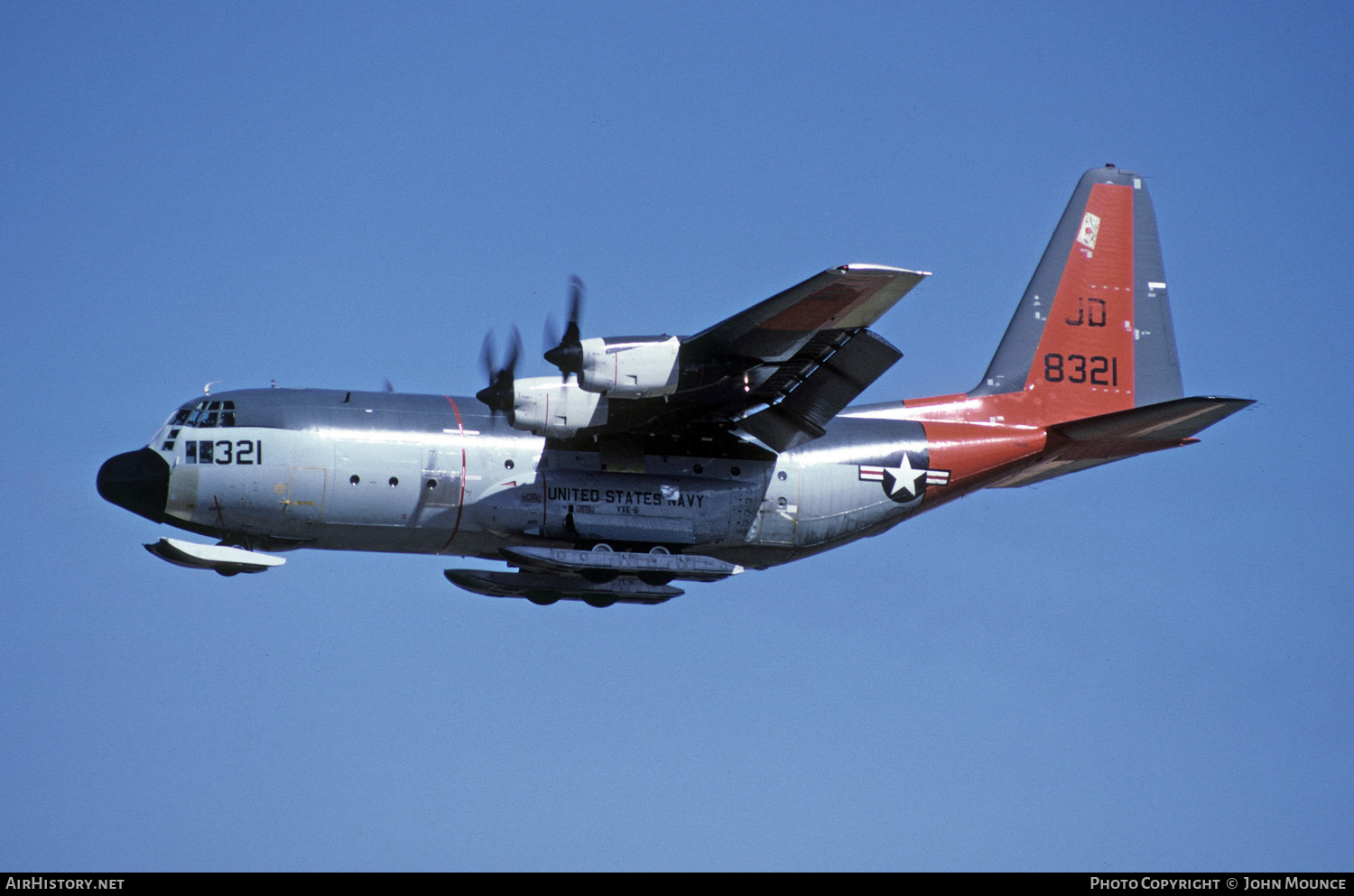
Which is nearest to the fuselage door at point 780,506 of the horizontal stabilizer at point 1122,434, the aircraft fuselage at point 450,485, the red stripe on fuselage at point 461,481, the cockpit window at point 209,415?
the aircraft fuselage at point 450,485

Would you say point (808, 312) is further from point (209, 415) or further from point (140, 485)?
point (140, 485)

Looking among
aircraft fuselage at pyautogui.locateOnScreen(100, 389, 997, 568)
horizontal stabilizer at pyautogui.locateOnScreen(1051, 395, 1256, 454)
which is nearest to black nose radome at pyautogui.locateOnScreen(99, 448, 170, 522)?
aircraft fuselage at pyautogui.locateOnScreen(100, 389, 997, 568)

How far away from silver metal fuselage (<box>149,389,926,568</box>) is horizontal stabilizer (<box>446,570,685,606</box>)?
1.55ft

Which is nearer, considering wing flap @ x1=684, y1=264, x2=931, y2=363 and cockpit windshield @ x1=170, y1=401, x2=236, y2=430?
wing flap @ x1=684, y1=264, x2=931, y2=363

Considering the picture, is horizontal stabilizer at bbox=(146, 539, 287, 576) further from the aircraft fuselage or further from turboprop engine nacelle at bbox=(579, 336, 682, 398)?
turboprop engine nacelle at bbox=(579, 336, 682, 398)

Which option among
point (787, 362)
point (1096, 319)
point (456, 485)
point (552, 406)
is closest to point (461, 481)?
point (456, 485)

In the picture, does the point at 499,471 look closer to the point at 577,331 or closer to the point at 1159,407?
the point at 577,331

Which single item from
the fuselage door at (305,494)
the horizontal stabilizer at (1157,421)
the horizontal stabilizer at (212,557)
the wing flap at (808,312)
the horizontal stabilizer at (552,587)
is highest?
the wing flap at (808,312)

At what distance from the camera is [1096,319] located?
22766 millimetres

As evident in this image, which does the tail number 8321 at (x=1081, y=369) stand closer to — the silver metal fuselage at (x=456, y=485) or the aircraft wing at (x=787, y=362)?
the silver metal fuselage at (x=456, y=485)

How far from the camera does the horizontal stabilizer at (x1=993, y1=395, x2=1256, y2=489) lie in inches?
763

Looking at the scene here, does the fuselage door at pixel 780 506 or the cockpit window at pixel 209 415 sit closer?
the cockpit window at pixel 209 415

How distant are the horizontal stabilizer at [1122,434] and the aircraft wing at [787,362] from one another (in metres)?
3.45

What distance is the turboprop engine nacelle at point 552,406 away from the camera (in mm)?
18578
